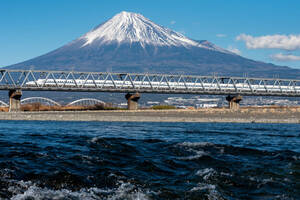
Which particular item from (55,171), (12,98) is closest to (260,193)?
(55,171)

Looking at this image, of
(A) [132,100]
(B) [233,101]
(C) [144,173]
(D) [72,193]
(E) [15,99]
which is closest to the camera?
(D) [72,193]

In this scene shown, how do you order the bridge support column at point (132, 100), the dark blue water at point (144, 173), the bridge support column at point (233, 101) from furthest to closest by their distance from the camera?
1. the bridge support column at point (233, 101)
2. the bridge support column at point (132, 100)
3. the dark blue water at point (144, 173)

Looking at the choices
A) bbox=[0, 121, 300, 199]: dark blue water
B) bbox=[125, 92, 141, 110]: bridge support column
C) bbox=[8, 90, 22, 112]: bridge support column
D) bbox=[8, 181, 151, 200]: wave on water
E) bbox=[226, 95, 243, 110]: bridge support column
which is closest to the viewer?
bbox=[8, 181, 151, 200]: wave on water

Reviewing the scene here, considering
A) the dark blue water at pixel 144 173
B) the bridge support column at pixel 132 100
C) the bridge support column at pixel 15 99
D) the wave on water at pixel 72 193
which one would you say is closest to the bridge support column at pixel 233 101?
the bridge support column at pixel 132 100

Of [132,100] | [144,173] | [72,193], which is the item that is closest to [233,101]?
[132,100]

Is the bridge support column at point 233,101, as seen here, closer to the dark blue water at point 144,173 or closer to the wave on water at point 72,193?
the dark blue water at point 144,173

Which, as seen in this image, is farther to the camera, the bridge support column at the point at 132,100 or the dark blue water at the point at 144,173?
the bridge support column at the point at 132,100

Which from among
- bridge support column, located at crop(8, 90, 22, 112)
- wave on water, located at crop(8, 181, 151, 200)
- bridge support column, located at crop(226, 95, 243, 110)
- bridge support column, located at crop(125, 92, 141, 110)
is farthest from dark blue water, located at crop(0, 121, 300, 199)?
bridge support column, located at crop(226, 95, 243, 110)

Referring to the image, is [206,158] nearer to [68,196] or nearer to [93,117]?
[68,196]

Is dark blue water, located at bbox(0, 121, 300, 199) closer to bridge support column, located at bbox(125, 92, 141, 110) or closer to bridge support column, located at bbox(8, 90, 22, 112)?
bridge support column, located at bbox(8, 90, 22, 112)

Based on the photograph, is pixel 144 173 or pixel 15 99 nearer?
pixel 144 173

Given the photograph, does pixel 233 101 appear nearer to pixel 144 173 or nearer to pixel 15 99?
pixel 15 99

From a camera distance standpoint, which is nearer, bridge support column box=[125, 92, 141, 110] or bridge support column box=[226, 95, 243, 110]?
bridge support column box=[125, 92, 141, 110]

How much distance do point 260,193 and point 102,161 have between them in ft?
18.2
